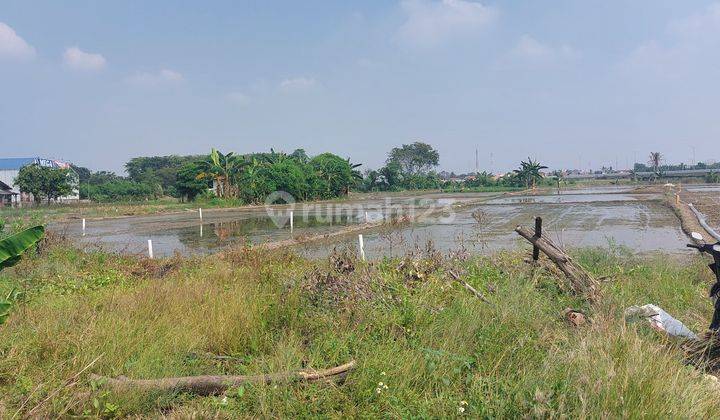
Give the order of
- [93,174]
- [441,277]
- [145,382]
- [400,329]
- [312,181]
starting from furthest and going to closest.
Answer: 1. [93,174]
2. [312,181]
3. [441,277]
4. [400,329]
5. [145,382]

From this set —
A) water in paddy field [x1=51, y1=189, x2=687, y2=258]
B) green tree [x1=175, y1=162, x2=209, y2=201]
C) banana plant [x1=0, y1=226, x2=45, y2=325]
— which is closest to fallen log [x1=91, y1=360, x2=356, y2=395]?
banana plant [x1=0, y1=226, x2=45, y2=325]

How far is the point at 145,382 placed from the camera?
2959mm

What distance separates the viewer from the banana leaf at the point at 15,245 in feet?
11.7

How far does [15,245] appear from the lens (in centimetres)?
361

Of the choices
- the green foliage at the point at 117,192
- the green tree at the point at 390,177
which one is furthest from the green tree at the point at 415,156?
the green foliage at the point at 117,192

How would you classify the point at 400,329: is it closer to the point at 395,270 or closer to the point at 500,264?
the point at 395,270

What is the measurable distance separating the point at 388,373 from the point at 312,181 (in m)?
49.3

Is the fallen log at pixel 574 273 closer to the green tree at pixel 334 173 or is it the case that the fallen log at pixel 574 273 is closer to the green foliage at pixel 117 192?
the green tree at pixel 334 173

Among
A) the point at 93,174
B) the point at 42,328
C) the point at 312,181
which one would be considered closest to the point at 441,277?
the point at 42,328

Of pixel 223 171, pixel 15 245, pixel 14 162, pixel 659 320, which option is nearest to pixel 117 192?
pixel 223 171

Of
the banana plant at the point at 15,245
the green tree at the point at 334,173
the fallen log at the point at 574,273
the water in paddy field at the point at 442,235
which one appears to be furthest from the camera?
the green tree at the point at 334,173

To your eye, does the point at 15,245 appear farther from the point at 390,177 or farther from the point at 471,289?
the point at 390,177

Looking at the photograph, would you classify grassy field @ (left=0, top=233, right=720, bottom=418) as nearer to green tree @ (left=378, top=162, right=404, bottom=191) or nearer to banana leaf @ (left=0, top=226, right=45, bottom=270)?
banana leaf @ (left=0, top=226, right=45, bottom=270)

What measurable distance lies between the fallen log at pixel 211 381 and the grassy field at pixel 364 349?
0.16 feet
